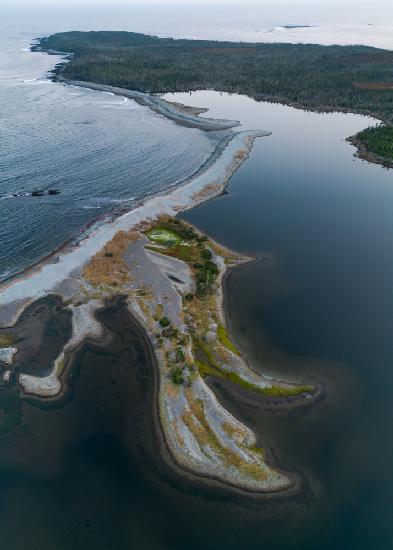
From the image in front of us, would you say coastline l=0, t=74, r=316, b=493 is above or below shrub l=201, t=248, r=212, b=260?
below

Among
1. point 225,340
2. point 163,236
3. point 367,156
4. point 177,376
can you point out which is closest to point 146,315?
point 225,340

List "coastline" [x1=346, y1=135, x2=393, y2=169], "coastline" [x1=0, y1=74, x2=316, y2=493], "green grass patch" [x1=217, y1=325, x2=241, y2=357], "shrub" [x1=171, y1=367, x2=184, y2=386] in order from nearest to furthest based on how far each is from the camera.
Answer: "coastline" [x1=0, y1=74, x2=316, y2=493]
"shrub" [x1=171, y1=367, x2=184, y2=386]
"green grass patch" [x1=217, y1=325, x2=241, y2=357]
"coastline" [x1=346, y1=135, x2=393, y2=169]

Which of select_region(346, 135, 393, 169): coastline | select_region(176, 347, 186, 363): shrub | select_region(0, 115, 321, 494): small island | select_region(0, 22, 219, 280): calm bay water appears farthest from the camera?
select_region(346, 135, 393, 169): coastline

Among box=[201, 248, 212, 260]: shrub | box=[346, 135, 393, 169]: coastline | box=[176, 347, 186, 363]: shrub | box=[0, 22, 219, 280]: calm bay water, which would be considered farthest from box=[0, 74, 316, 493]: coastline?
box=[346, 135, 393, 169]: coastline

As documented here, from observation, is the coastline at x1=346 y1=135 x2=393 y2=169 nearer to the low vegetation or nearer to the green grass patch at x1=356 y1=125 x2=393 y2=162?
the green grass patch at x1=356 y1=125 x2=393 y2=162

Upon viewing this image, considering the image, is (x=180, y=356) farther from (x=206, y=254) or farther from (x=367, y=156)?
(x=367, y=156)

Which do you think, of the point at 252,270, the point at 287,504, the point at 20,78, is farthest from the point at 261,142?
the point at 20,78

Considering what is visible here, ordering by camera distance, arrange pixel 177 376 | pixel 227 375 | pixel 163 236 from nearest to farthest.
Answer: pixel 177 376 → pixel 227 375 → pixel 163 236
